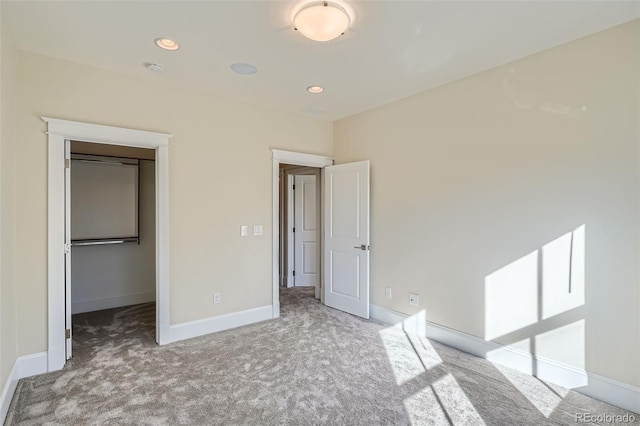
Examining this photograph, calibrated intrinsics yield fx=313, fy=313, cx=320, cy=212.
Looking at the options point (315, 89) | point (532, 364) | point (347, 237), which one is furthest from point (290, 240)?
point (532, 364)

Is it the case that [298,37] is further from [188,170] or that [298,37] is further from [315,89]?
[188,170]

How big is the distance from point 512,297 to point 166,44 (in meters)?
3.64

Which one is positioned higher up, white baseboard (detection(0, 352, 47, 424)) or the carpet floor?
white baseboard (detection(0, 352, 47, 424))

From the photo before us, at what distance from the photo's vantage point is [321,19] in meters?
2.01

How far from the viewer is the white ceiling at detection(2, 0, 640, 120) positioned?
81.1 inches

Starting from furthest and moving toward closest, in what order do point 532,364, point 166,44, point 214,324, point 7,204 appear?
point 214,324, point 532,364, point 166,44, point 7,204

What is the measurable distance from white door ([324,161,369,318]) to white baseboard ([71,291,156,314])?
2.75 m

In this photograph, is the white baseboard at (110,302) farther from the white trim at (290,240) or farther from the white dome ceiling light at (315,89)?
the white dome ceiling light at (315,89)

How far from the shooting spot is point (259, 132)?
3967 mm

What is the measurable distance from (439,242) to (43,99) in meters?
3.92

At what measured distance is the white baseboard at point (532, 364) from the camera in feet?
7.30

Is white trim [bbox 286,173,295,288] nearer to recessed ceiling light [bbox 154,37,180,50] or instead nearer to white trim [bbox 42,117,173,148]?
white trim [bbox 42,117,173,148]

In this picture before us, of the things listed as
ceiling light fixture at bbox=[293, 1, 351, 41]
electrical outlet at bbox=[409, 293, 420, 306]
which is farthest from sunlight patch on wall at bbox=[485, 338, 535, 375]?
ceiling light fixture at bbox=[293, 1, 351, 41]

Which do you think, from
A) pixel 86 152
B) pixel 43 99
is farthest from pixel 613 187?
pixel 86 152
